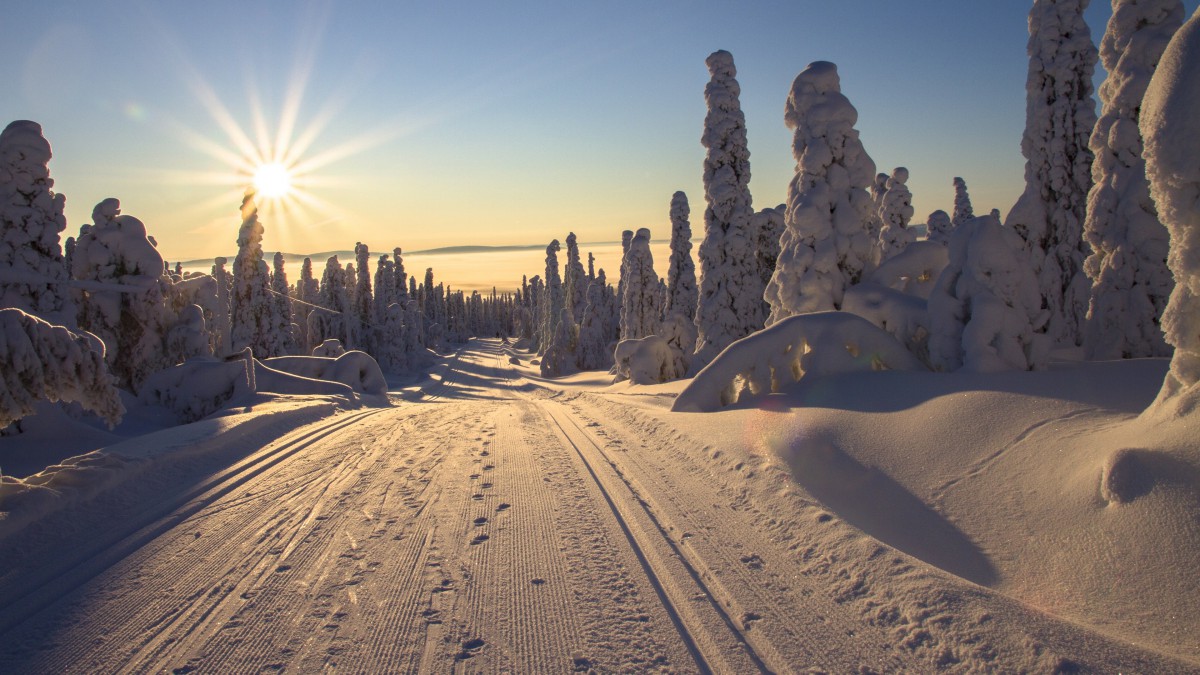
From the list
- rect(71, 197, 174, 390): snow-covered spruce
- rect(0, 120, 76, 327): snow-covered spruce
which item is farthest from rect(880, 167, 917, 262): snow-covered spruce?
rect(0, 120, 76, 327): snow-covered spruce

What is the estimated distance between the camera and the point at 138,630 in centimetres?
361

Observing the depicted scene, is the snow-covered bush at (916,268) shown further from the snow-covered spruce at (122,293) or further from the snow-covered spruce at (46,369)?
the snow-covered spruce at (122,293)

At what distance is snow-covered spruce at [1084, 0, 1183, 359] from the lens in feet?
36.8

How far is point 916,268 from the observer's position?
44.8 feet

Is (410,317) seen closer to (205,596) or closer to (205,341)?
(205,341)

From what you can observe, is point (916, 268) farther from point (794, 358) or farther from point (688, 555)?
point (688, 555)

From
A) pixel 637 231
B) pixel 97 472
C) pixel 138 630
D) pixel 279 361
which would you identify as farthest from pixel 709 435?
pixel 637 231

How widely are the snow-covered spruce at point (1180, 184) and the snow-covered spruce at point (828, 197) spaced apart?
10152 mm

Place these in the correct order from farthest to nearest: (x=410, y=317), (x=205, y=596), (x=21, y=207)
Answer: (x=410, y=317) < (x=21, y=207) < (x=205, y=596)

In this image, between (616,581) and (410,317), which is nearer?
(616,581)

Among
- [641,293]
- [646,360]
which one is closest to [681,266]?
[641,293]

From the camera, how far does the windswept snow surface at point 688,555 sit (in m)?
3.35

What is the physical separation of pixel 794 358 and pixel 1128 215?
7171mm

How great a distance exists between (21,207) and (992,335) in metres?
21.3
